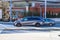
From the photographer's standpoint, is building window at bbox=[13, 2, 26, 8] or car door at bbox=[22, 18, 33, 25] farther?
building window at bbox=[13, 2, 26, 8]

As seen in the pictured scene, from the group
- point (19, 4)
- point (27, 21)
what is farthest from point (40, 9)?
point (27, 21)

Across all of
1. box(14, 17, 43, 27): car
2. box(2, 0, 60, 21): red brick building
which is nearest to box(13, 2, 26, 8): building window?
box(2, 0, 60, 21): red brick building

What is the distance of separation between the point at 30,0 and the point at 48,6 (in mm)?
5347

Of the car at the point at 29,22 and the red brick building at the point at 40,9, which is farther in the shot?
the red brick building at the point at 40,9

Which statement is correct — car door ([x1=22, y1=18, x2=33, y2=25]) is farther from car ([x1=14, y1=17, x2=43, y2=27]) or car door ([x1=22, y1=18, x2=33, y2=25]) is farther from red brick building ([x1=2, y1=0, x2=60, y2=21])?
red brick building ([x1=2, y1=0, x2=60, y2=21])

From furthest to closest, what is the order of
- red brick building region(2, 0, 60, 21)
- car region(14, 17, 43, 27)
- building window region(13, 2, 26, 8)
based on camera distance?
building window region(13, 2, 26, 8)
red brick building region(2, 0, 60, 21)
car region(14, 17, 43, 27)

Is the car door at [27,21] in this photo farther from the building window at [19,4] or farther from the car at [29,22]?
the building window at [19,4]

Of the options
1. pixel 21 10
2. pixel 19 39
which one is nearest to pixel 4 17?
pixel 21 10

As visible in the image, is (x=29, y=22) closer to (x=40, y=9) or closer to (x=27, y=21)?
(x=27, y=21)

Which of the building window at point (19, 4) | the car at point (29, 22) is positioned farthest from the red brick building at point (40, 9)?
the car at point (29, 22)

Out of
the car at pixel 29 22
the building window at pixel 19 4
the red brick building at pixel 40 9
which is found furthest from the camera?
the building window at pixel 19 4

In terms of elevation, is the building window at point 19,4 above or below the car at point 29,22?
above

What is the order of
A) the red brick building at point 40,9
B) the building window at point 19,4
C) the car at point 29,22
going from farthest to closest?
the building window at point 19,4
the red brick building at point 40,9
the car at point 29,22

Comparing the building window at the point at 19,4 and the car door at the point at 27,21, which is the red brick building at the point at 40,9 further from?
the car door at the point at 27,21
